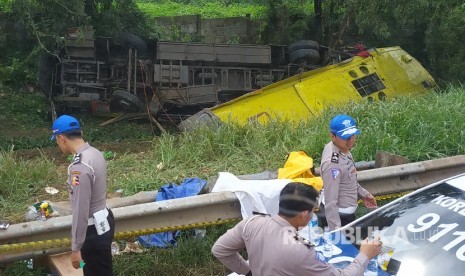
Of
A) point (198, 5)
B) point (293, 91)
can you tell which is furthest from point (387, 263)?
point (198, 5)

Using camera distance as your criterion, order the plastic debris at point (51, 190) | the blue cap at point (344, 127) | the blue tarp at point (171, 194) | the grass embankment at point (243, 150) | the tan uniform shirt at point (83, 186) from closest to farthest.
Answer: the tan uniform shirt at point (83, 186) < the blue cap at point (344, 127) < the blue tarp at point (171, 194) < the grass embankment at point (243, 150) < the plastic debris at point (51, 190)

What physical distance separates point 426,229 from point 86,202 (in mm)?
2080

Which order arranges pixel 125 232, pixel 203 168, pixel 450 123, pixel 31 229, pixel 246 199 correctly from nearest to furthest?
pixel 31 229
pixel 125 232
pixel 246 199
pixel 203 168
pixel 450 123

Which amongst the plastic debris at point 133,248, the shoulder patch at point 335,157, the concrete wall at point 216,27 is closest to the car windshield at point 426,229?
the shoulder patch at point 335,157

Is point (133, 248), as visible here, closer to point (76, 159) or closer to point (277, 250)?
point (76, 159)

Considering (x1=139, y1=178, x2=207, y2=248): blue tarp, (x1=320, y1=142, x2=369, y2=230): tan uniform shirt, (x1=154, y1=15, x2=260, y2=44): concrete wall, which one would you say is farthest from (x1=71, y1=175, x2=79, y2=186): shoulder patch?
(x1=154, y1=15, x2=260, y2=44): concrete wall

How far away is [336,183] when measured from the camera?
4.23 m

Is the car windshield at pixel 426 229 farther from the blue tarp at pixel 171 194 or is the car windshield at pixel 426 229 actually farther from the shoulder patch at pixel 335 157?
the blue tarp at pixel 171 194

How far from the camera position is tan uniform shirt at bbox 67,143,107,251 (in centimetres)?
362

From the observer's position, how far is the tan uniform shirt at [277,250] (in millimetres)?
2729

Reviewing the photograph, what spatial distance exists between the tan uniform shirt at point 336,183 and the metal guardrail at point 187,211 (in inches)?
37.4

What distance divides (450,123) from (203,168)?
319cm

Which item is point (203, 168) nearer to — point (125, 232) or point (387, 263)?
point (125, 232)

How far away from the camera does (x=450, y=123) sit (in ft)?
23.6
